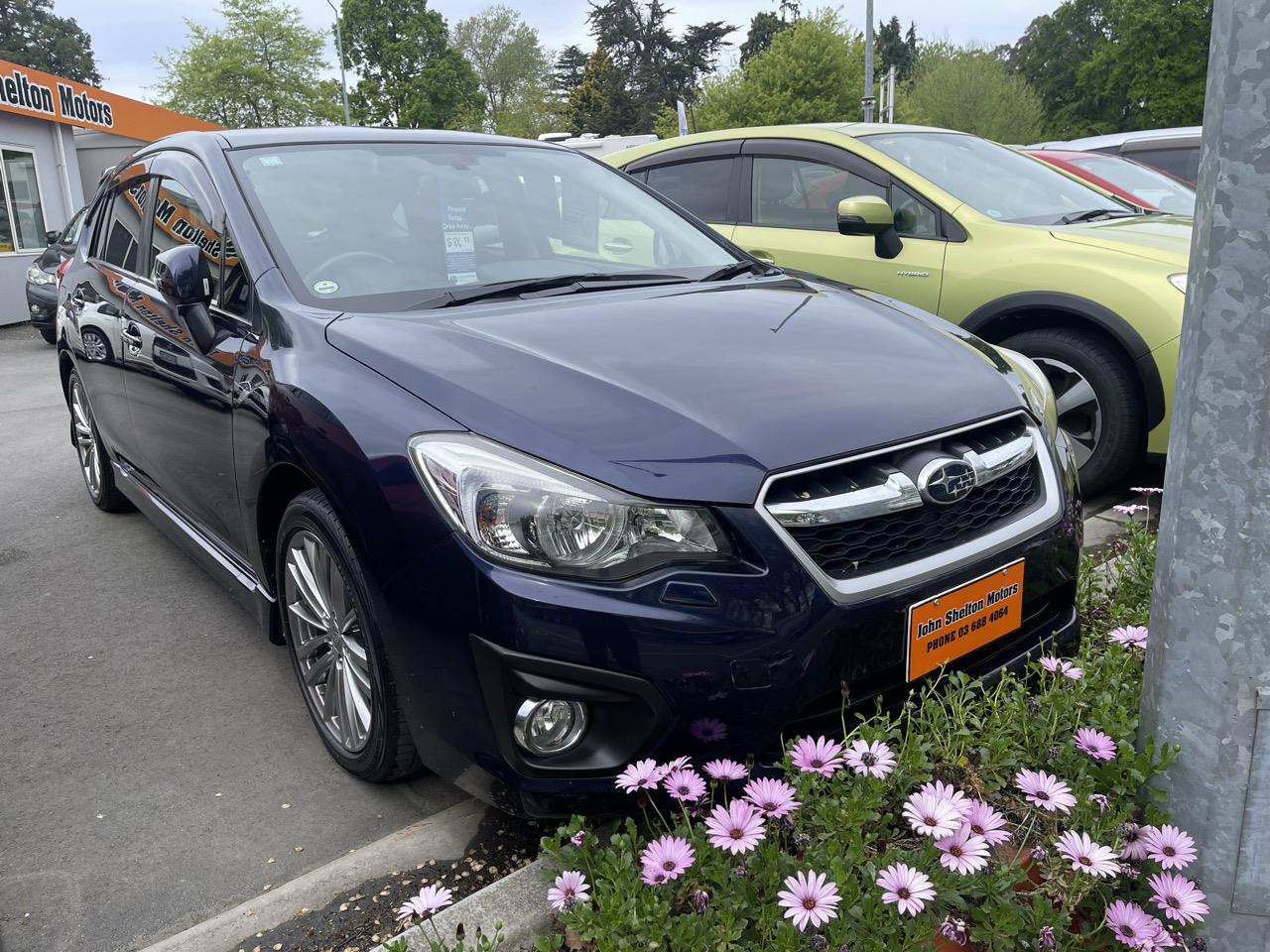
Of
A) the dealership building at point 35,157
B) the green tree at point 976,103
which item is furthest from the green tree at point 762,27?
the dealership building at point 35,157

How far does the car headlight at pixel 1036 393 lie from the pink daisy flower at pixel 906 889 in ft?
4.38

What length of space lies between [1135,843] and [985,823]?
31cm

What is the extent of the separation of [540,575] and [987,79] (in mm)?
43631

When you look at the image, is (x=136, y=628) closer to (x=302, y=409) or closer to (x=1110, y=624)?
(x=302, y=409)

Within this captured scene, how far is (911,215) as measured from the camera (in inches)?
202

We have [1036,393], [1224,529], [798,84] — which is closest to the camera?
[1224,529]

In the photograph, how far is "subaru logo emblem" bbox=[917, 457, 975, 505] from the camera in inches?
85.8

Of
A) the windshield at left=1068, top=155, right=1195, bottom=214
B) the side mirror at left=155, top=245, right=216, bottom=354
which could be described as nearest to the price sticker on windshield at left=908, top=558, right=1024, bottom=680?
the side mirror at left=155, top=245, right=216, bottom=354

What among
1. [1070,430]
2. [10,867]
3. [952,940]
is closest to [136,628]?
[10,867]

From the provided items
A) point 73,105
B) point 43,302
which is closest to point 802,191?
point 43,302

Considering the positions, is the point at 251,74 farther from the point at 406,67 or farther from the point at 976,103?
the point at 976,103

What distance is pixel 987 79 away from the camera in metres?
40.5

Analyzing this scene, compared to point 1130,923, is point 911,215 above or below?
above

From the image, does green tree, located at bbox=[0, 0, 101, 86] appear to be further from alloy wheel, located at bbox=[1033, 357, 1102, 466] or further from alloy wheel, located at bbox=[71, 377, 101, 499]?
alloy wheel, located at bbox=[1033, 357, 1102, 466]
